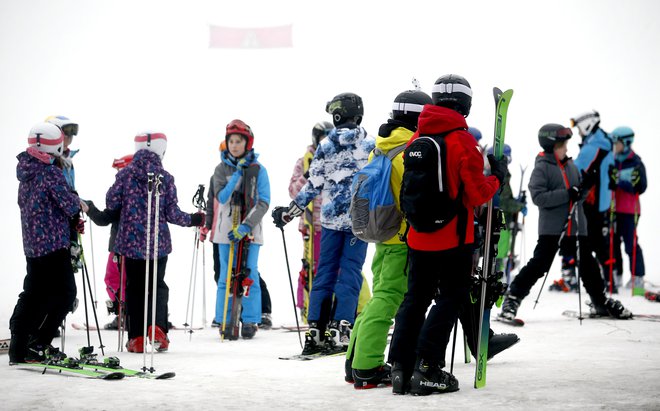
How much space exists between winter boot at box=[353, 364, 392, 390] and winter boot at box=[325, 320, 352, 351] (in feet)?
4.85

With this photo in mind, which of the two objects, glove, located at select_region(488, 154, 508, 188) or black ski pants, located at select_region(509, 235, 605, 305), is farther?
black ski pants, located at select_region(509, 235, 605, 305)

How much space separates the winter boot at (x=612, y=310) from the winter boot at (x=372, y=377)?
3.98 meters

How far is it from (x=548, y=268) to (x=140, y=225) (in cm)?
366

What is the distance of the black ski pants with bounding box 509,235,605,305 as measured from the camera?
8.61 meters

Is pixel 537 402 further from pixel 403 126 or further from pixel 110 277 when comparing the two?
pixel 110 277

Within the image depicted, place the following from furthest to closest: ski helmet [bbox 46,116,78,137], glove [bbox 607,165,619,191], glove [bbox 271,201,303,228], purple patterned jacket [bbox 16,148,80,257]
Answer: glove [bbox 607,165,619,191], ski helmet [bbox 46,116,78,137], glove [bbox 271,201,303,228], purple patterned jacket [bbox 16,148,80,257]

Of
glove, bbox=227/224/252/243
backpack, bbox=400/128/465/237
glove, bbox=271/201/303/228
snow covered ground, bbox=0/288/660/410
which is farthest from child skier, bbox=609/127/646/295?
backpack, bbox=400/128/465/237

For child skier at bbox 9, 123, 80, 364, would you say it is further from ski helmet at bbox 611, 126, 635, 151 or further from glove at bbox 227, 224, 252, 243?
ski helmet at bbox 611, 126, 635, 151

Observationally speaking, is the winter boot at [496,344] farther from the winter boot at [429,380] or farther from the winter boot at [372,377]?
the winter boot at [429,380]

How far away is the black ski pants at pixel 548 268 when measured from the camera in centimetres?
861

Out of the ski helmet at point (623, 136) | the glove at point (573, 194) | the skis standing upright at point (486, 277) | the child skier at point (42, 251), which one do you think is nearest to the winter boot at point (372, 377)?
the skis standing upright at point (486, 277)

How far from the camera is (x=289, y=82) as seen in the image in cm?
3153

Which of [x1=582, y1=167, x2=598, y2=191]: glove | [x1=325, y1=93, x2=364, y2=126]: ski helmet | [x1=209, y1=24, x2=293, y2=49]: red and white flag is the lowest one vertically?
Result: [x1=582, y1=167, x2=598, y2=191]: glove

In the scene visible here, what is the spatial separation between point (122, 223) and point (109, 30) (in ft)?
91.8
